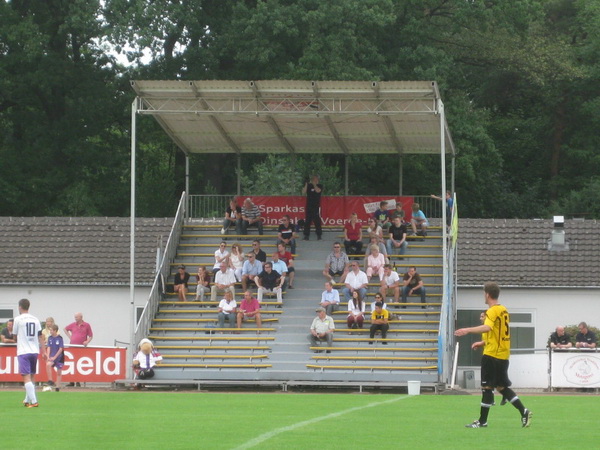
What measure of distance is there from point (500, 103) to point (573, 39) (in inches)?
214

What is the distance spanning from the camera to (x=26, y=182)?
180ft

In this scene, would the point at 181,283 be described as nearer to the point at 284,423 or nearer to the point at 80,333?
the point at 80,333

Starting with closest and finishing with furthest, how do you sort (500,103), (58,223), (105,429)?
(105,429), (58,223), (500,103)

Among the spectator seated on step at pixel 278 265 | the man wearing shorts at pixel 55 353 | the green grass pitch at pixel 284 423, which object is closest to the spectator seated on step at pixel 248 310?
the spectator seated on step at pixel 278 265

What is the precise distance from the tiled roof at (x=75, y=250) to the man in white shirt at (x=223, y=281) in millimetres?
3592

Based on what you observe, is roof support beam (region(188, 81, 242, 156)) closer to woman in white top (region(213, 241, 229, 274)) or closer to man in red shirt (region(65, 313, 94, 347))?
woman in white top (region(213, 241, 229, 274))

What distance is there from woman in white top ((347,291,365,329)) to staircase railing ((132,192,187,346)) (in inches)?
199

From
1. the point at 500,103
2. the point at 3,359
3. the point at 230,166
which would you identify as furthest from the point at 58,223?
the point at 500,103

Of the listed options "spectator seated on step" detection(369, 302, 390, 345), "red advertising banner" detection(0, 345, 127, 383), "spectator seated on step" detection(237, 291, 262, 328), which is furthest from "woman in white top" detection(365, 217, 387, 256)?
"red advertising banner" detection(0, 345, 127, 383)

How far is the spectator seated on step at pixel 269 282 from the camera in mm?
32250

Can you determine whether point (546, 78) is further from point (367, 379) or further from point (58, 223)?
point (367, 379)

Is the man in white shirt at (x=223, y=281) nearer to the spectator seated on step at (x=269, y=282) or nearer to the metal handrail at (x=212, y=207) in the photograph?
the spectator seated on step at (x=269, y=282)

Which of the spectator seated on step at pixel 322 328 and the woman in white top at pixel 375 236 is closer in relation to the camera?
the spectator seated on step at pixel 322 328

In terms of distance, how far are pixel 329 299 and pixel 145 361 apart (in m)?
5.25
